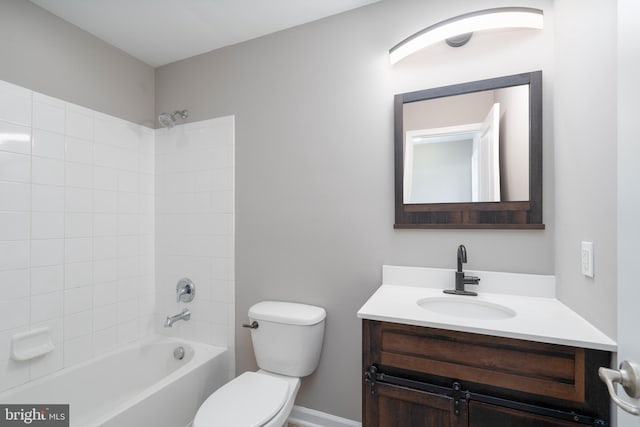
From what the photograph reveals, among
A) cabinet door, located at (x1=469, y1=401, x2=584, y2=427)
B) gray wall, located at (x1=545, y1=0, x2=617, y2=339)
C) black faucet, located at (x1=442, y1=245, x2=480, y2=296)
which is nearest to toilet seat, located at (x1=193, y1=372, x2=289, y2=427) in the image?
cabinet door, located at (x1=469, y1=401, x2=584, y2=427)

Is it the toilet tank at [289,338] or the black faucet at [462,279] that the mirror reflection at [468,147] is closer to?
the black faucet at [462,279]

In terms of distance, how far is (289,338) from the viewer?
5.24ft

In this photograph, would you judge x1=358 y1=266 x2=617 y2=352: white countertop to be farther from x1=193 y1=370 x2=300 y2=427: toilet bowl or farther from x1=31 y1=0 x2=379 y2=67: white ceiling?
x1=31 y1=0 x2=379 y2=67: white ceiling

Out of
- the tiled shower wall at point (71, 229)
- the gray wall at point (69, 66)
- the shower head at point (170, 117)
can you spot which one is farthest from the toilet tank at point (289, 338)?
the gray wall at point (69, 66)

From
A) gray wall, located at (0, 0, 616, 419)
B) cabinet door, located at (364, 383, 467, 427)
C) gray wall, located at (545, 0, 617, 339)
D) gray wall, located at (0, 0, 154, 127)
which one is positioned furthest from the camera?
gray wall, located at (0, 0, 154, 127)

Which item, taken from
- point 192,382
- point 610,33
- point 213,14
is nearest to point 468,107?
point 610,33

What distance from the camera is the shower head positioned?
6.81 feet

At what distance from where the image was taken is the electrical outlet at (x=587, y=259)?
100 centimetres

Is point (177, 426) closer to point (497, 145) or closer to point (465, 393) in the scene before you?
point (465, 393)

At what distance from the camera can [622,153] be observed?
61cm

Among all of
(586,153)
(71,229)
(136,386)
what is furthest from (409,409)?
(71,229)

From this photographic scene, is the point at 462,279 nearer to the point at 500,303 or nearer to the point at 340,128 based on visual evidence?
the point at 500,303

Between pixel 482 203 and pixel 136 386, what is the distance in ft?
7.94

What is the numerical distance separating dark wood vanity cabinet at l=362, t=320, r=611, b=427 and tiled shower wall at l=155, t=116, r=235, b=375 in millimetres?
1189
